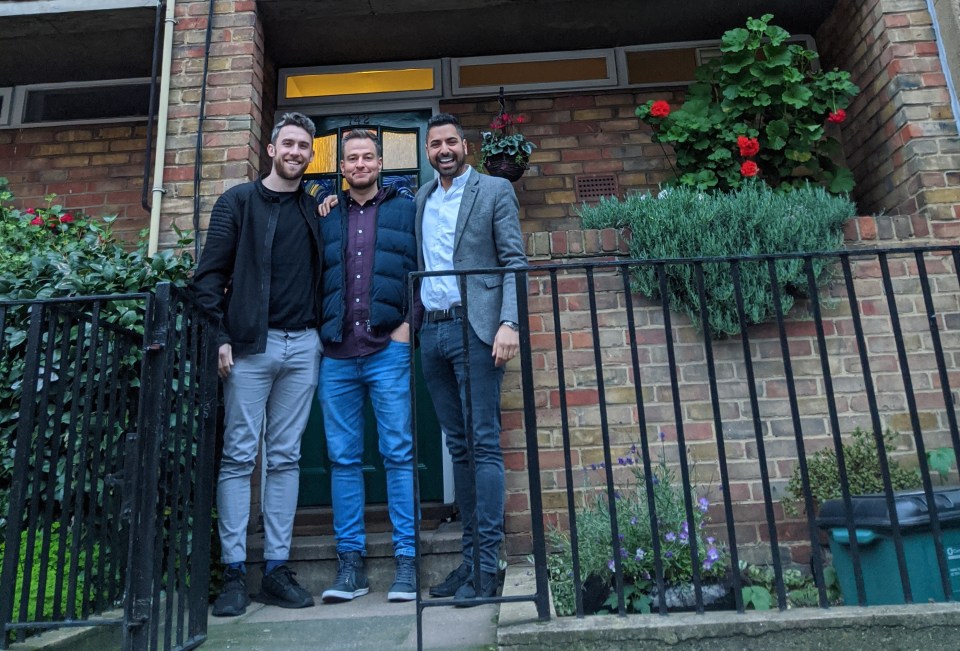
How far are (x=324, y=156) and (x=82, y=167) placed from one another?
1.63 metres

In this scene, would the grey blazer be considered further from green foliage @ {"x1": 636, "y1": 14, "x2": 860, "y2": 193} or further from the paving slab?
green foliage @ {"x1": 636, "y1": 14, "x2": 860, "y2": 193}

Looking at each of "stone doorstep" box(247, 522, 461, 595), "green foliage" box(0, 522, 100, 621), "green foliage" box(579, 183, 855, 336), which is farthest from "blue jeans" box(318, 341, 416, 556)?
"green foliage" box(579, 183, 855, 336)

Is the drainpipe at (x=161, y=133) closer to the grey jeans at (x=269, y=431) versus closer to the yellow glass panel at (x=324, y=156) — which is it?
the yellow glass panel at (x=324, y=156)

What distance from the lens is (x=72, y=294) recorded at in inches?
114

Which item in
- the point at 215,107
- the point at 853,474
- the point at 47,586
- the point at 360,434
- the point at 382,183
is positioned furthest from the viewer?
the point at 382,183

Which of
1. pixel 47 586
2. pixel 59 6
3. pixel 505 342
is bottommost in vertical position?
pixel 47 586

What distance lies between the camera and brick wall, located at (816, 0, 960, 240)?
138 inches

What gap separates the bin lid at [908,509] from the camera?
2.48 m

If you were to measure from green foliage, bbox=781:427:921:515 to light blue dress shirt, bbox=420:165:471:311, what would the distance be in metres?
1.68

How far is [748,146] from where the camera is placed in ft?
12.2

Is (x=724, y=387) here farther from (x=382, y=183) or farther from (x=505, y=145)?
(x=382, y=183)

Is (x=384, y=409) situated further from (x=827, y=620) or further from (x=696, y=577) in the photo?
(x=827, y=620)

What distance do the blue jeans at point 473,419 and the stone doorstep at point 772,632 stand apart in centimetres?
60

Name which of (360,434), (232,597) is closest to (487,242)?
(360,434)
